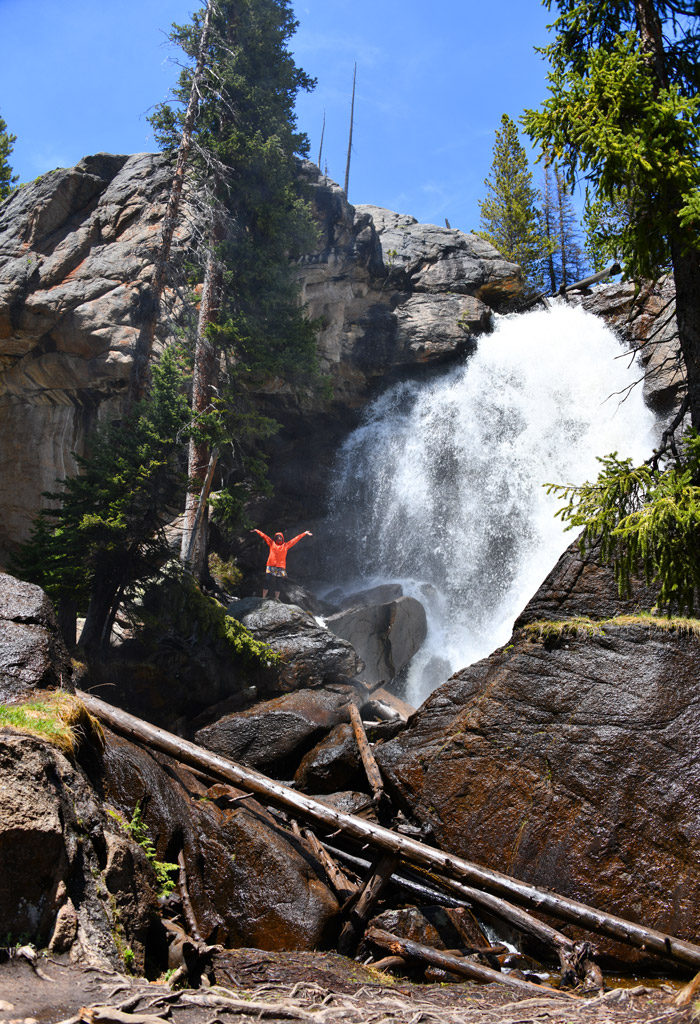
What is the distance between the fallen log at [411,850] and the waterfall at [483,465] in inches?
576

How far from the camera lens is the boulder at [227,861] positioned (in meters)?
7.14

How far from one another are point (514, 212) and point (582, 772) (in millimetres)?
42960

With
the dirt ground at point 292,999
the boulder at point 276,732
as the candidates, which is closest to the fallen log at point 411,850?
the dirt ground at point 292,999

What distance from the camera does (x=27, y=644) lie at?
7.38m

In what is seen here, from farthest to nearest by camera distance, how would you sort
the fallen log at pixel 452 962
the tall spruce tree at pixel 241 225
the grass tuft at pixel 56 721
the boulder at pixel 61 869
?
the tall spruce tree at pixel 241 225
the fallen log at pixel 452 962
the grass tuft at pixel 56 721
the boulder at pixel 61 869

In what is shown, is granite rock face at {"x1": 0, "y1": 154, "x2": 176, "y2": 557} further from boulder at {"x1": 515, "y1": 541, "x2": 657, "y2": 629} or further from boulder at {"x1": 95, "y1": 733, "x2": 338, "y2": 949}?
boulder at {"x1": 95, "y1": 733, "x2": 338, "y2": 949}

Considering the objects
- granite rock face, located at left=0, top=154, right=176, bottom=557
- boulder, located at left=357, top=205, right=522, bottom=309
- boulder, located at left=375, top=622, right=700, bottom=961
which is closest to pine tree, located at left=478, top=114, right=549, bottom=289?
boulder, located at left=357, top=205, right=522, bottom=309

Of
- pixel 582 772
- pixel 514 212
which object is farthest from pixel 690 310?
pixel 514 212

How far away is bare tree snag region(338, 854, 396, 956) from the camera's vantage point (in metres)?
7.25

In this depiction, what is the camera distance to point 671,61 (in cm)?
820

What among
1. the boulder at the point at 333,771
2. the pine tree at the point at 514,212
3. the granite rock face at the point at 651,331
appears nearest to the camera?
the boulder at the point at 333,771

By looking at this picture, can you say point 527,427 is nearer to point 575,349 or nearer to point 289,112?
point 575,349

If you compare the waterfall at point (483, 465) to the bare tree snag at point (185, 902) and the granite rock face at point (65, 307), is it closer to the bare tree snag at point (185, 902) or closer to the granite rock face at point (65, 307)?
the granite rock face at point (65, 307)

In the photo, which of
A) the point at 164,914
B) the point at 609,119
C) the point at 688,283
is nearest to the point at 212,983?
the point at 164,914
